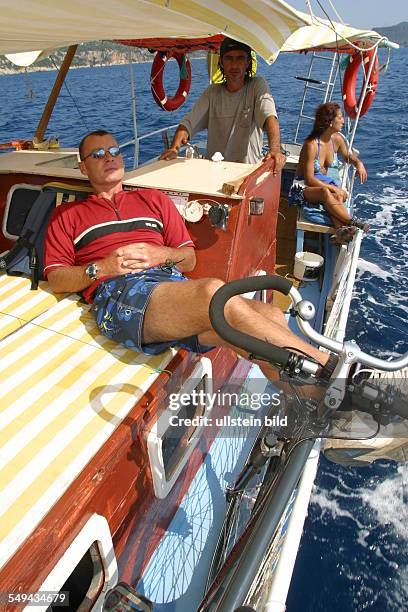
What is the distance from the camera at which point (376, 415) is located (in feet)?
4.74

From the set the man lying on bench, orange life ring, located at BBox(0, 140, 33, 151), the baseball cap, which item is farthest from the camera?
orange life ring, located at BBox(0, 140, 33, 151)

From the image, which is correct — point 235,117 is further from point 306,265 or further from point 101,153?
point 101,153

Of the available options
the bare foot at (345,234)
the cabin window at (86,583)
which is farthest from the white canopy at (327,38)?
the cabin window at (86,583)

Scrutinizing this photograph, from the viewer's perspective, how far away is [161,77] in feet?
25.9

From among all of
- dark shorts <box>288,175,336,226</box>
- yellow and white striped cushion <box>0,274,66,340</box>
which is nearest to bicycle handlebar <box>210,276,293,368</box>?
yellow and white striped cushion <box>0,274,66,340</box>

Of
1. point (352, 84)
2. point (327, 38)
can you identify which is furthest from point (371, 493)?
point (352, 84)

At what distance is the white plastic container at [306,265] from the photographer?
5.23m

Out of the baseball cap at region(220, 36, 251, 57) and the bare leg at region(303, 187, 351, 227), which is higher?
the baseball cap at region(220, 36, 251, 57)

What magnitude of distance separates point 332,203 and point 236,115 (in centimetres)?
166

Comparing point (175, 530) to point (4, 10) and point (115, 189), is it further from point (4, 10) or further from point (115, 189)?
point (4, 10)

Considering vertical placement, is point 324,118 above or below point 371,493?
above

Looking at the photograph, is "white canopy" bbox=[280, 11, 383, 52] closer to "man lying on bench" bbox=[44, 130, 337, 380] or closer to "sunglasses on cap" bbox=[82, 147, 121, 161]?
"sunglasses on cap" bbox=[82, 147, 121, 161]

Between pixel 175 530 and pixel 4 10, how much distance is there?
9.14 feet

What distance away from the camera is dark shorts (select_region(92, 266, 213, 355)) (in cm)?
239
